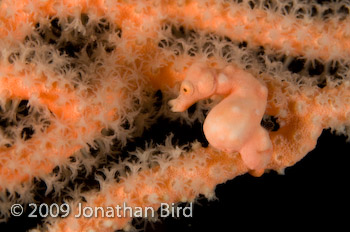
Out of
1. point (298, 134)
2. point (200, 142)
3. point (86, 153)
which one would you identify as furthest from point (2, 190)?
point (298, 134)

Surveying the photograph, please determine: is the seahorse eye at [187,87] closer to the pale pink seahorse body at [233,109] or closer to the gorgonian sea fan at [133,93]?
the pale pink seahorse body at [233,109]

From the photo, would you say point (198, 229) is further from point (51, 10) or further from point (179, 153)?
point (51, 10)

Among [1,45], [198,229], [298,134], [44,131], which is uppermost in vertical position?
[1,45]

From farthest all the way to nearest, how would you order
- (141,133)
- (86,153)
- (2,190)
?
(141,133), (86,153), (2,190)

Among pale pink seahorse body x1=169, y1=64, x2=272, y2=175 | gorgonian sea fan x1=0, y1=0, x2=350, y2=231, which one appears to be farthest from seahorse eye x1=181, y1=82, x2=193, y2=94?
gorgonian sea fan x1=0, y1=0, x2=350, y2=231

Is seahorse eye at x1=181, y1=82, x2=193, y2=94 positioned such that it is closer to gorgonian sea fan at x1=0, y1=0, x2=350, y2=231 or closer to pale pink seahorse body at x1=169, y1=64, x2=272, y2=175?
pale pink seahorse body at x1=169, y1=64, x2=272, y2=175
